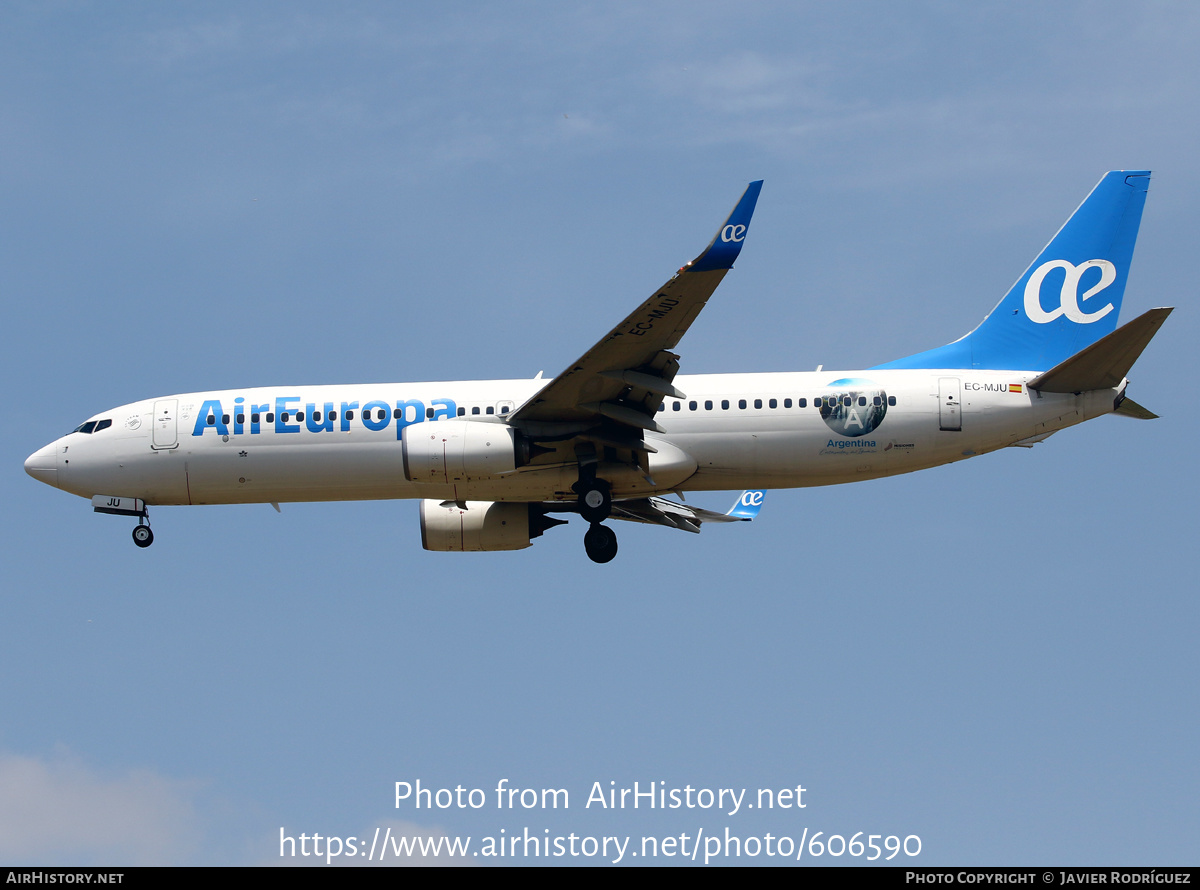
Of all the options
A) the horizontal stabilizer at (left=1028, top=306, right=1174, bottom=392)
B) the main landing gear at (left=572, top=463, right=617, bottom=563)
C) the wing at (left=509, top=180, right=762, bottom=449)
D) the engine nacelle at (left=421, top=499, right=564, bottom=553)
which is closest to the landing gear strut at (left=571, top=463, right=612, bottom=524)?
the main landing gear at (left=572, top=463, right=617, bottom=563)

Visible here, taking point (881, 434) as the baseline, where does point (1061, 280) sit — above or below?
above

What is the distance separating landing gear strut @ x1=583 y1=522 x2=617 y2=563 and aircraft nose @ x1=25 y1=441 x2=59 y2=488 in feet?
37.3

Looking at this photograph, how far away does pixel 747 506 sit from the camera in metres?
31.5

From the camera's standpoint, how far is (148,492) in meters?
27.9

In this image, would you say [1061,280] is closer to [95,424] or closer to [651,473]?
[651,473]

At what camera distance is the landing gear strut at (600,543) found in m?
27.0

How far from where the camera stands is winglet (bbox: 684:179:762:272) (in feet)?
71.1

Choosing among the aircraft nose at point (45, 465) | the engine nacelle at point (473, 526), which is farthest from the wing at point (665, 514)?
the aircraft nose at point (45, 465)

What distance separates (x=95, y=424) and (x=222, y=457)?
341 cm

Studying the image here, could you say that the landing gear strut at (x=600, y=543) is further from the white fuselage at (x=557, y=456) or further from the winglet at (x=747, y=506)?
the winglet at (x=747, y=506)

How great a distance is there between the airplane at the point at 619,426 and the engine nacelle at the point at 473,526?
0.03m

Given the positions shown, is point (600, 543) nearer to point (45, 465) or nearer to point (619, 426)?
point (619, 426)
